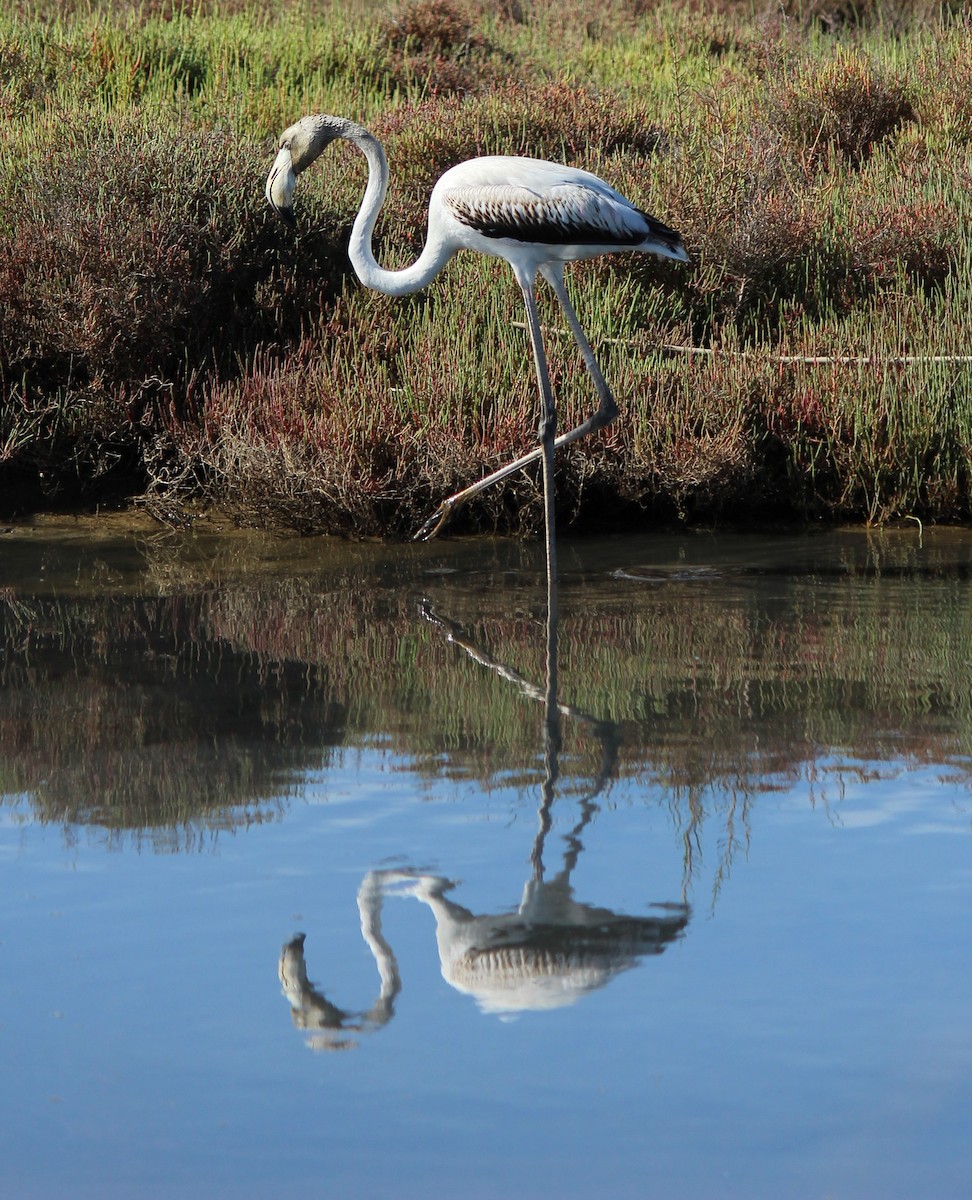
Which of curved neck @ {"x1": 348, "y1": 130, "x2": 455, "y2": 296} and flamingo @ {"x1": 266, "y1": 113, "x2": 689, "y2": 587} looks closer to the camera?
flamingo @ {"x1": 266, "y1": 113, "x2": 689, "y2": 587}

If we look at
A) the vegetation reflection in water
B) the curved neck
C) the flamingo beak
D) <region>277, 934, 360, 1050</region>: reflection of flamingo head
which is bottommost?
<region>277, 934, 360, 1050</region>: reflection of flamingo head

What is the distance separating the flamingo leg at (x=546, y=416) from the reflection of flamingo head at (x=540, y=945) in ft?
12.2

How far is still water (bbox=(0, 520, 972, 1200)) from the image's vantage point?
2443 mm

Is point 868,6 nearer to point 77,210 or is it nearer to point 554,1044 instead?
point 77,210

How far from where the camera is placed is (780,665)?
510 cm

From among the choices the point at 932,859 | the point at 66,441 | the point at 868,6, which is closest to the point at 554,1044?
the point at 932,859

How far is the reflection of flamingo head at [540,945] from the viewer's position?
2.93 metres

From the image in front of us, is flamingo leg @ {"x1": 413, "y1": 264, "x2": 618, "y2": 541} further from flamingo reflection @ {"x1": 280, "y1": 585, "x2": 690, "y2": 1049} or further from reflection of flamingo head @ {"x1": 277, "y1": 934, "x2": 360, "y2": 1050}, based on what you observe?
reflection of flamingo head @ {"x1": 277, "y1": 934, "x2": 360, "y2": 1050}

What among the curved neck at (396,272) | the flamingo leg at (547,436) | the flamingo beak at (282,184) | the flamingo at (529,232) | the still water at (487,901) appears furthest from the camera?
the flamingo beak at (282,184)

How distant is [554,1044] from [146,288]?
6131mm

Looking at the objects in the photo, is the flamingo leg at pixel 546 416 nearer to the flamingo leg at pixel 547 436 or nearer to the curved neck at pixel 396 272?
the flamingo leg at pixel 547 436

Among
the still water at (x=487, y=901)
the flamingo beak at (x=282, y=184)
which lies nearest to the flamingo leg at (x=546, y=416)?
the still water at (x=487, y=901)

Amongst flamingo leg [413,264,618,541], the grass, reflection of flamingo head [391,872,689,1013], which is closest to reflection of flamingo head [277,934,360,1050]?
reflection of flamingo head [391,872,689,1013]

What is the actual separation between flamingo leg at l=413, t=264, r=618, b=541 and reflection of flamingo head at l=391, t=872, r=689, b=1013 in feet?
12.2
